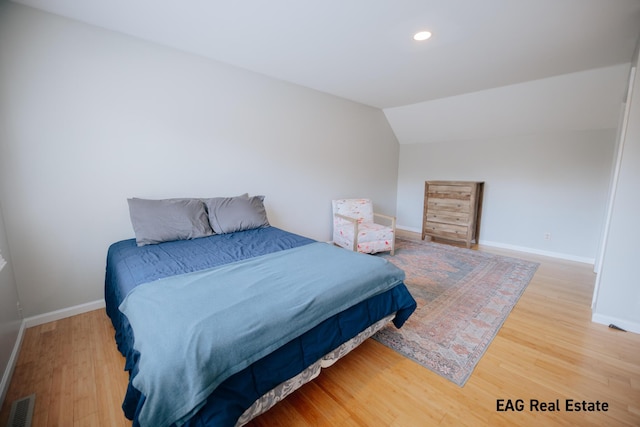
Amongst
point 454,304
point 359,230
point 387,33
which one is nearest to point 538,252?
point 454,304

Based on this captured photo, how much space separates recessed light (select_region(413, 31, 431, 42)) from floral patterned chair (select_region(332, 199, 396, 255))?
203 centimetres

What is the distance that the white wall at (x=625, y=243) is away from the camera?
2.00 meters

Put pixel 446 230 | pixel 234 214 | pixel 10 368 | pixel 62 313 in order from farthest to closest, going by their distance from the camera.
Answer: pixel 446 230 → pixel 234 214 → pixel 62 313 → pixel 10 368

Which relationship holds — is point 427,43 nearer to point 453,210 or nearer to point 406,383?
point 406,383

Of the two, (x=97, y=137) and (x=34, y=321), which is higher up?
(x=97, y=137)

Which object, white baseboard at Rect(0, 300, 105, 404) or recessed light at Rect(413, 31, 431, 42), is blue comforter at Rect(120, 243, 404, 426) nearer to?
white baseboard at Rect(0, 300, 105, 404)

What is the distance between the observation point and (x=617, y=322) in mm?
2148

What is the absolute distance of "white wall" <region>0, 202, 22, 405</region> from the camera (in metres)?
1.49

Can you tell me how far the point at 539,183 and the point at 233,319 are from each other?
4710 mm

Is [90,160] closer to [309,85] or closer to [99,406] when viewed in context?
[99,406]

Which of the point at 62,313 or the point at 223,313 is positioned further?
the point at 62,313

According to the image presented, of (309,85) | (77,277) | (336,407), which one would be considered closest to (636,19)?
(309,85)

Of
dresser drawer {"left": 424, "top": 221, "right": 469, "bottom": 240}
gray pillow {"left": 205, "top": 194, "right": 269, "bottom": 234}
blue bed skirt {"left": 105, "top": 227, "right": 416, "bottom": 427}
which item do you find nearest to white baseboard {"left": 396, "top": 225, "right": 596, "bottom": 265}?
dresser drawer {"left": 424, "top": 221, "right": 469, "bottom": 240}

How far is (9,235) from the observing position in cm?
195
